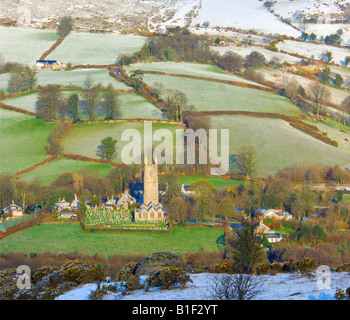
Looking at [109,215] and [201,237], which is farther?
[109,215]

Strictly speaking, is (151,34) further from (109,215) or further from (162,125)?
(109,215)

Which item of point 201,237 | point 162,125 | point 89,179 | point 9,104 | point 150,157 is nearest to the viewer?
point 201,237

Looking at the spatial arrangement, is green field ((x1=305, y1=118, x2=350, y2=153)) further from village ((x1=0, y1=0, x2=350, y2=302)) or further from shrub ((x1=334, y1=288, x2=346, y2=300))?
shrub ((x1=334, y1=288, x2=346, y2=300))

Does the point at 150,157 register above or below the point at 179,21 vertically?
below

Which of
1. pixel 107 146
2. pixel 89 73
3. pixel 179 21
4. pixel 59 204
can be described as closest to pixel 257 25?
pixel 179 21

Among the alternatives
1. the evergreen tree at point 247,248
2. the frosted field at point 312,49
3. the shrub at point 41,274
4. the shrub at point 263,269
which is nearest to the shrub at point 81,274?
the shrub at point 41,274

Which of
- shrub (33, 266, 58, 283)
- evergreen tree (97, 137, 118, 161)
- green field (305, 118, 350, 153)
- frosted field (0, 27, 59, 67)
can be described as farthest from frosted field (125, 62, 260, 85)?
shrub (33, 266, 58, 283)
